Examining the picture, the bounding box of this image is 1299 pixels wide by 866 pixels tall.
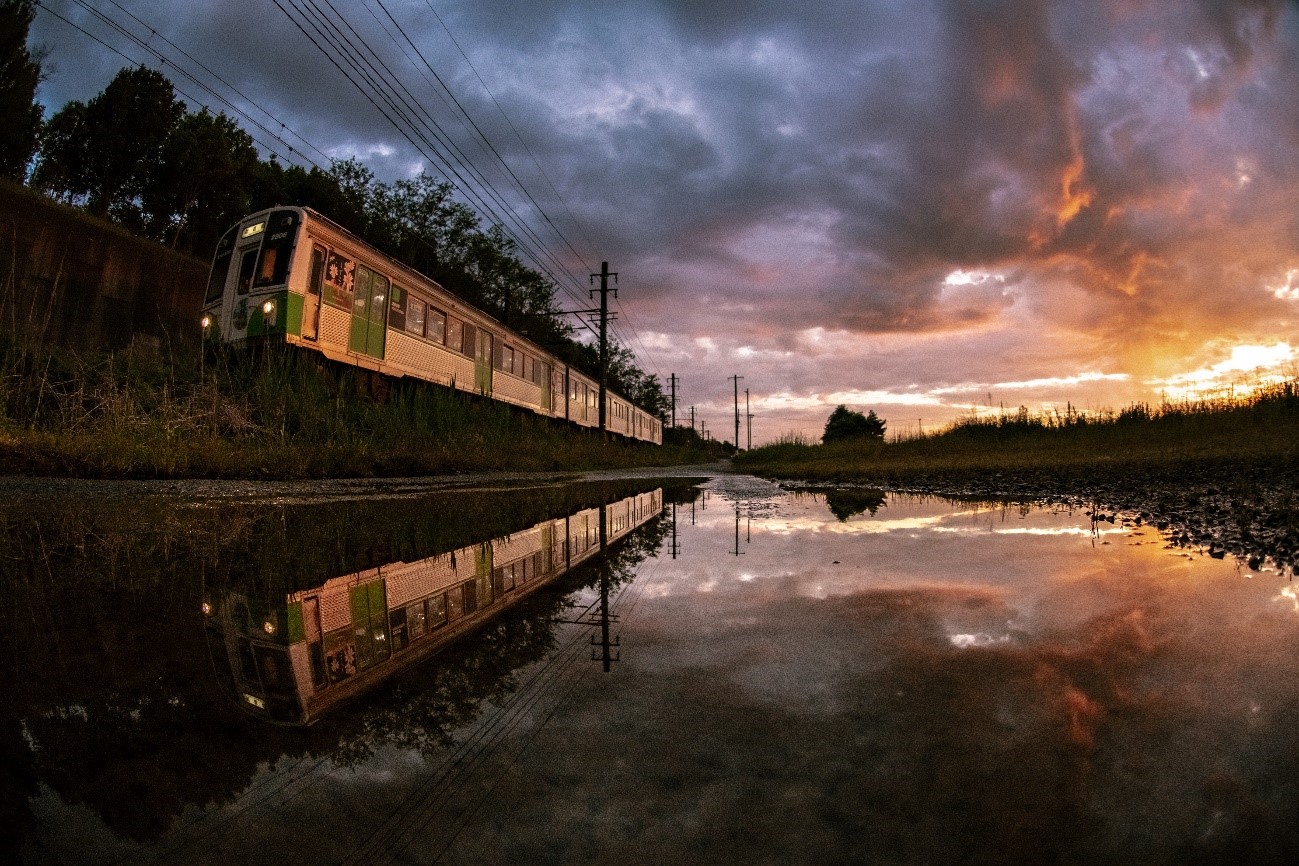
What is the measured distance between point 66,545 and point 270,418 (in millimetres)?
5040

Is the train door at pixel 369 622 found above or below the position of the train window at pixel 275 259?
below

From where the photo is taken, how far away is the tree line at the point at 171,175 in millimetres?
22141

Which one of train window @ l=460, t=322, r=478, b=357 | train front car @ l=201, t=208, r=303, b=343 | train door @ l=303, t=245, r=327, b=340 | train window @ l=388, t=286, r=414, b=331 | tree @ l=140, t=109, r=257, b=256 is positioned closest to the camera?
train front car @ l=201, t=208, r=303, b=343

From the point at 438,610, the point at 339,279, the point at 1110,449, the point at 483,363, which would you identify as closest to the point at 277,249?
the point at 339,279

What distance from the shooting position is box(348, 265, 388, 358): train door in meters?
10.7

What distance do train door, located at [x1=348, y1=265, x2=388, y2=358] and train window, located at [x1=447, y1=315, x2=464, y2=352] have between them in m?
2.29

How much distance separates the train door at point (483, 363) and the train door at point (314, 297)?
16.5ft

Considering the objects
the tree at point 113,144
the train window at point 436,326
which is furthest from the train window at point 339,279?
the tree at point 113,144

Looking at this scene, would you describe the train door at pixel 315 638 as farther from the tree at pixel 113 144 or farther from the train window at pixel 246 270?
the tree at pixel 113 144

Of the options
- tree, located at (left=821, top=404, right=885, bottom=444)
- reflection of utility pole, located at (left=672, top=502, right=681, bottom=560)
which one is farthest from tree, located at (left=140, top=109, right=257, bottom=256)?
tree, located at (left=821, top=404, right=885, bottom=444)

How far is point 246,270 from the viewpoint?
9.97 meters

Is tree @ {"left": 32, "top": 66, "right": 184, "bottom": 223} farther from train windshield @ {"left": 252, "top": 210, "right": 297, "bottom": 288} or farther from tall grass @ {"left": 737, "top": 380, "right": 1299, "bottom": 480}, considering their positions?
tall grass @ {"left": 737, "top": 380, "right": 1299, "bottom": 480}

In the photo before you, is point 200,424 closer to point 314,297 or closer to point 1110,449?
point 314,297

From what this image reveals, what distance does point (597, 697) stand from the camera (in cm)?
94
